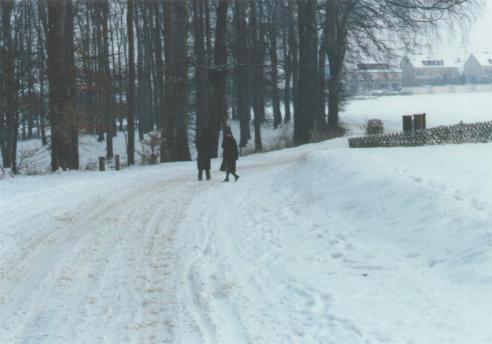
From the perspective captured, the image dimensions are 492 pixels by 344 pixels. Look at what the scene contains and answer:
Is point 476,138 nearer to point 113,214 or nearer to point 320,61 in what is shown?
point 113,214

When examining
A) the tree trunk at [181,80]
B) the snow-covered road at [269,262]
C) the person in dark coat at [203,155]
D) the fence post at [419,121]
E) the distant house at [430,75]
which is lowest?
the snow-covered road at [269,262]

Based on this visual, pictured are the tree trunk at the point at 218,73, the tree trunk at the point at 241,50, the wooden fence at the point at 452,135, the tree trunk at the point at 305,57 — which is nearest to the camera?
the wooden fence at the point at 452,135

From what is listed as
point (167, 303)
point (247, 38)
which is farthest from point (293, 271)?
point (247, 38)

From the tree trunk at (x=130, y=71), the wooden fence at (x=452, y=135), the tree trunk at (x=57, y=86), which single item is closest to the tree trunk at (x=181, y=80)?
the tree trunk at (x=130, y=71)

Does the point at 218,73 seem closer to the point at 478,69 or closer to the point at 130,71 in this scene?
the point at 130,71

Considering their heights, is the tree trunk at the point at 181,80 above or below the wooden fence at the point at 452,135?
above

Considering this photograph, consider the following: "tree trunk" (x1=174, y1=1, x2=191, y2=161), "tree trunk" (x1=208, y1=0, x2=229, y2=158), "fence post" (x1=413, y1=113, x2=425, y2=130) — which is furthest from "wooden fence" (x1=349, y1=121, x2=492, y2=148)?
"tree trunk" (x1=174, y1=1, x2=191, y2=161)

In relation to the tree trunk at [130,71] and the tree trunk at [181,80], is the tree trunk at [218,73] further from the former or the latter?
the tree trunk at [130,71]

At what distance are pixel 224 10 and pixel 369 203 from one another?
17.7 metres

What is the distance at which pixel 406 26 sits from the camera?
2767 centimetres

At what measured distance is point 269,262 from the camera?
8.36 m

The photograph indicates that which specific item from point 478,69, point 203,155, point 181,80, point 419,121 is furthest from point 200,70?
point 478,69

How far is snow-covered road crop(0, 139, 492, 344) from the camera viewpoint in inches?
231

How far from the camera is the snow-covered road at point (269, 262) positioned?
19.2 feet
